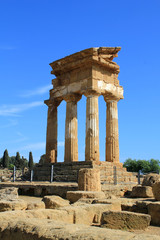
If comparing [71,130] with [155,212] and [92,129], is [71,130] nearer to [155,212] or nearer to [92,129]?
[92,129]

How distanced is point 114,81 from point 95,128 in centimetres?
489

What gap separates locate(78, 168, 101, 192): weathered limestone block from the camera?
34.2 ft

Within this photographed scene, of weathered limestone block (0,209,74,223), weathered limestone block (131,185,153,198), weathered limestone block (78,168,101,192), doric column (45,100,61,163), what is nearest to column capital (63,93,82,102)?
doric column (45,100,61,163)

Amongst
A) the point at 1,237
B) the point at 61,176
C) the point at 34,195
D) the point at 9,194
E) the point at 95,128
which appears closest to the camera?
the point at 1,237

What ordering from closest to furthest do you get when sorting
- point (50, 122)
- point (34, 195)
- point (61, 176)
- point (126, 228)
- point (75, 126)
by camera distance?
point (126, 228)
point (34, 195)
point (61, 176)
point (75, 126)
point (50, 122)

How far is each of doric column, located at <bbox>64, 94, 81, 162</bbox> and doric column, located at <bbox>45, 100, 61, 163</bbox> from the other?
1.94 metres

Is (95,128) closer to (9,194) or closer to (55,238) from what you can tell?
(9,194)

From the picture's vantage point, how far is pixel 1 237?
3.87 m

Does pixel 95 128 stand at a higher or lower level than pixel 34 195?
higher

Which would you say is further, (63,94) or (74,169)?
(63,94)

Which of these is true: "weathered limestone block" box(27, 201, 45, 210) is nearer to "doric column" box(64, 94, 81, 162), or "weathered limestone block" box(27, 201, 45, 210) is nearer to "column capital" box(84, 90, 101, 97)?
"doric column" box(64, 94, 81, 162)

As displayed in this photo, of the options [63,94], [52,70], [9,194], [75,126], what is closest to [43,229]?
[9,194]

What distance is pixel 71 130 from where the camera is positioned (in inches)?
809

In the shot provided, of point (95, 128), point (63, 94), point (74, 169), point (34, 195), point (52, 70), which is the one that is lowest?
point (34, 195)
